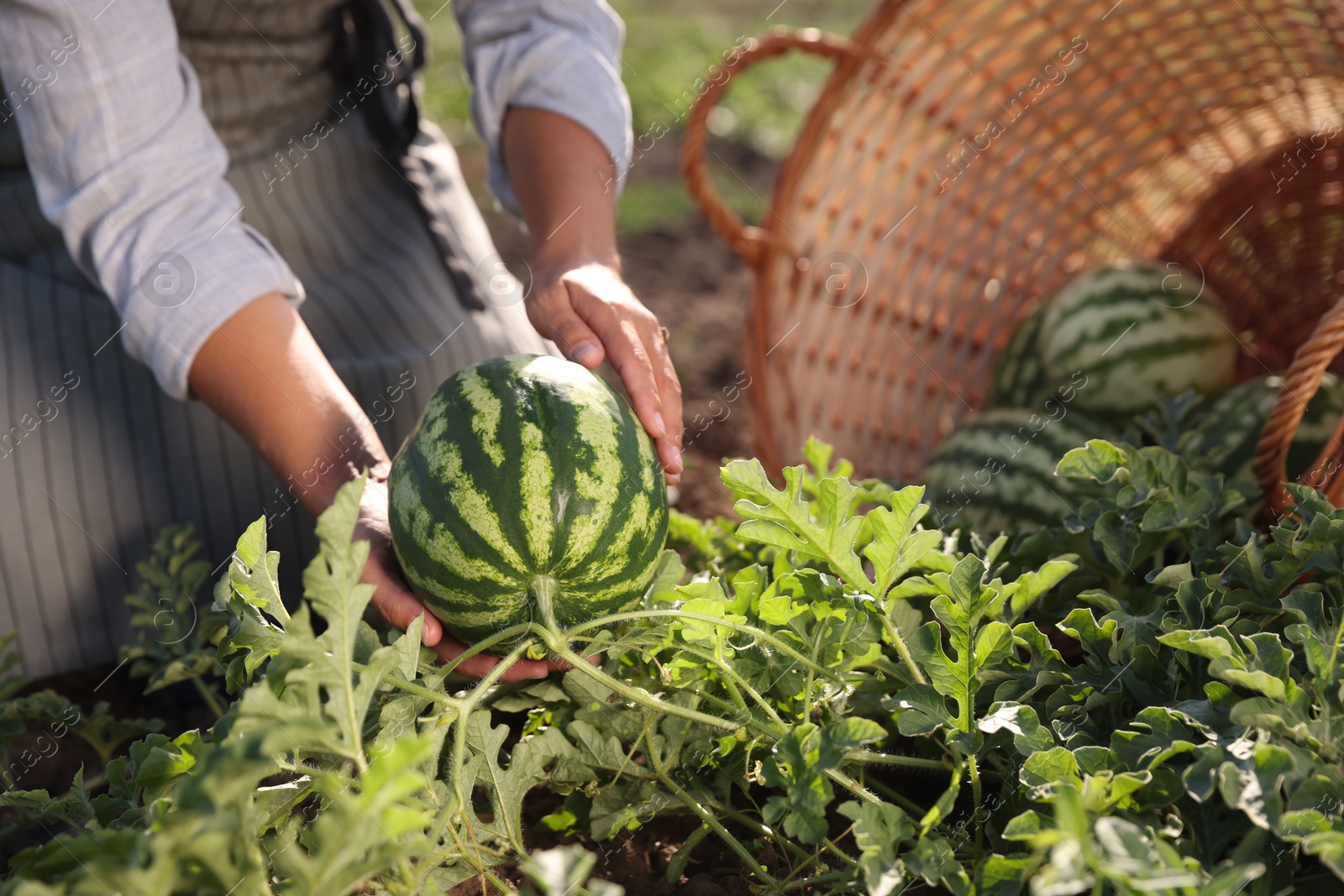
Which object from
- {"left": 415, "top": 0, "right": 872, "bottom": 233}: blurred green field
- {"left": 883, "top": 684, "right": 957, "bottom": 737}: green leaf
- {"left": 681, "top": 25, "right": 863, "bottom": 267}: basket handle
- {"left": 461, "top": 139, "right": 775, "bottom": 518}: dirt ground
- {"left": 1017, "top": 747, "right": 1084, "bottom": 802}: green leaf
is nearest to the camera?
{"left": 1017, "top": 747, "right": 1084, "bottom": 802}: green leaf

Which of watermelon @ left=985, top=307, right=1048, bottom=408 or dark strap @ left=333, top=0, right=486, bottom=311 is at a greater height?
dark strap @ left=333, top=0, right=486, bottom=311

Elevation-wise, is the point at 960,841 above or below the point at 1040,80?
below

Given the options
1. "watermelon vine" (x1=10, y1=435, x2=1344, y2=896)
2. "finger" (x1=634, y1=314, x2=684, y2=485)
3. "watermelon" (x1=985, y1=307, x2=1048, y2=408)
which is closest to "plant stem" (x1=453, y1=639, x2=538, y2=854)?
"watermelon vine" (x1=10, y1=435, x2=1344, y2=896)

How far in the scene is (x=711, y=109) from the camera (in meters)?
2.45

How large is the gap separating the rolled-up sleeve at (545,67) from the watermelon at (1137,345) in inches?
43.0

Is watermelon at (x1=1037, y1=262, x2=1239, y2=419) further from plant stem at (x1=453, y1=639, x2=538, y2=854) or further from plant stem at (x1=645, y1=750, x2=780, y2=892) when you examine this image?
plant stem at (x1=453, y1=639, x2=538, y2=854)

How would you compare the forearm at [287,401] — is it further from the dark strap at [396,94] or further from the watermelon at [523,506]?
the dark strap at [396,94]

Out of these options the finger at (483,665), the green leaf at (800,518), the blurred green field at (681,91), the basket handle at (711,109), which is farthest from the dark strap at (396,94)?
the blurred green field at (681,91)

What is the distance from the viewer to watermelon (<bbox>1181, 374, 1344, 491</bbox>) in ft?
6.55

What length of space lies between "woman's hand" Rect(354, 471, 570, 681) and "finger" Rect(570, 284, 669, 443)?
1.17ft

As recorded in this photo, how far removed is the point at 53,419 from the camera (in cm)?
201

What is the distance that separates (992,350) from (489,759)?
1.93 meters

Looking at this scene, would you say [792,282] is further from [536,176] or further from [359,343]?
[359,343]

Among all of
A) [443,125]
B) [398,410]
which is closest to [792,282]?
[398,410]
